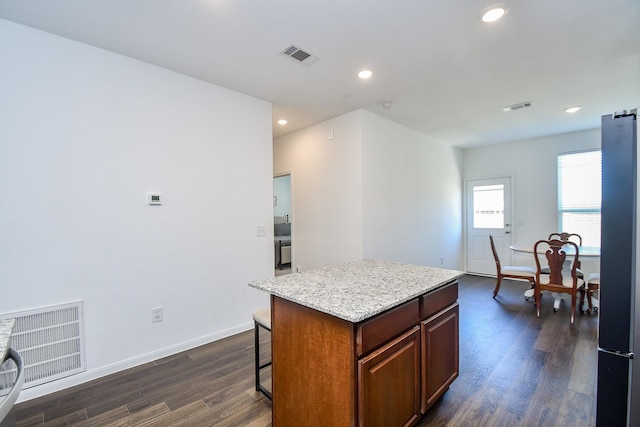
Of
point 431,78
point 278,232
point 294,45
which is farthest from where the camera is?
point 278,232

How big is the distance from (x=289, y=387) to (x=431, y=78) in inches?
120

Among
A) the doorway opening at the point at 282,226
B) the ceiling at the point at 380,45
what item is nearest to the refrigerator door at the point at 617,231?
the ceiling at the point at 380,45

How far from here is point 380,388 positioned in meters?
1.42

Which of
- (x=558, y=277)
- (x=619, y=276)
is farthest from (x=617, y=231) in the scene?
(x=558, y=277)

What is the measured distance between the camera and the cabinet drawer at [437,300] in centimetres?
173

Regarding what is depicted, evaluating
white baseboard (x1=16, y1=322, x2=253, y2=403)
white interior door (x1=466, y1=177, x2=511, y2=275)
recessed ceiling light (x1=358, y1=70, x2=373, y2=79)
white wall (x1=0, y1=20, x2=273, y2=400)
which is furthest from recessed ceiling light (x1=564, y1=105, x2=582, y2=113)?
white baseboard (x1=16, y1=322, x2=253, y2=403)

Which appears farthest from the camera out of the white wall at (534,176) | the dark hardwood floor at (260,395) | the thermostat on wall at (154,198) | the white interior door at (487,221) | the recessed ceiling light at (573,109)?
the white interior door at (487,221)

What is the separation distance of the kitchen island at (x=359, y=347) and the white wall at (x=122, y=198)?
1.48 m

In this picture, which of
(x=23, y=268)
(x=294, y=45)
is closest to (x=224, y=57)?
(x=294, y=45)

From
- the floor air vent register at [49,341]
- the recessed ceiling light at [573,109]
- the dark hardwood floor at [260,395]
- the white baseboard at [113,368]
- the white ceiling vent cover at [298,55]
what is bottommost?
the dark hardwood floor at [260,395]

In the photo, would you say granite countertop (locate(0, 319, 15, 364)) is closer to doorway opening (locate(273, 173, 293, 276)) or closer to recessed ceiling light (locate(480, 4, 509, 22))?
recessed ceiling light (locate(480, 4, 509, 22))

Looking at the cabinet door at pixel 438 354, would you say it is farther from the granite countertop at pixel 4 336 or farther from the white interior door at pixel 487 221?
the white interior door at pixel 487 221

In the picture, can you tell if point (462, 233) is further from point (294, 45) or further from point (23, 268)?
point (23, 268)

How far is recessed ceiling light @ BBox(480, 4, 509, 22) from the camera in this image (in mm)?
1949
